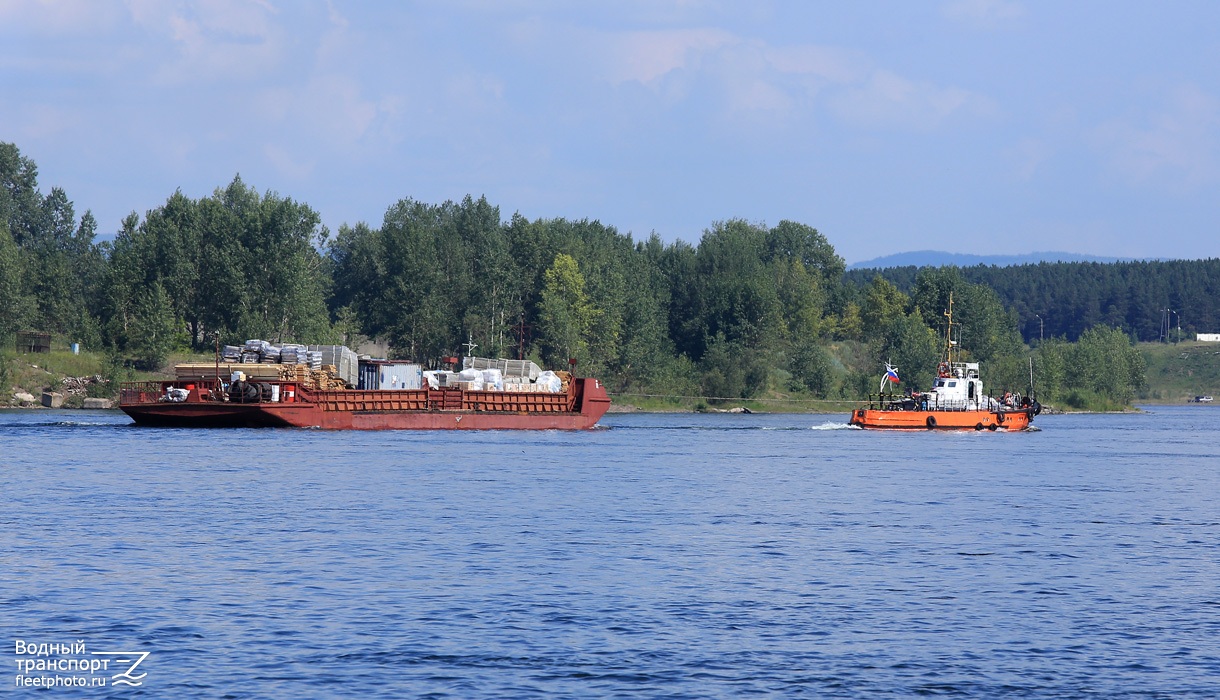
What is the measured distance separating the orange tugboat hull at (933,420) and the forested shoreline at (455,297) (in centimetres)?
5091

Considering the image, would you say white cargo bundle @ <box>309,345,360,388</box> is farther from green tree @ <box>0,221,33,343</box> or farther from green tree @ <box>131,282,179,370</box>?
green tree @ <box>0,221,33,343</box>

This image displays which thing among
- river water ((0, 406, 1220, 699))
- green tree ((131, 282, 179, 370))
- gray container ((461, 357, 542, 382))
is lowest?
river water ((0, 406, 1220, 699))

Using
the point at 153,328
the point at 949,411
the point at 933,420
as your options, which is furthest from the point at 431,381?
the point at 153,328

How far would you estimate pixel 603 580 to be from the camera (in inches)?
1219

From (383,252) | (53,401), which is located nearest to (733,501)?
(53,401)

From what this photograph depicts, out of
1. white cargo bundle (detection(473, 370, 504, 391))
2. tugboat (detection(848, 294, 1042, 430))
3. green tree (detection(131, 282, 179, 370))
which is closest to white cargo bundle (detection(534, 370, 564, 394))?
white cargo bundle (detection(473, 370, 504, 391))

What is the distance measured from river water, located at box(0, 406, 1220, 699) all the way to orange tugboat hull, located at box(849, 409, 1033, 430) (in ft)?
136

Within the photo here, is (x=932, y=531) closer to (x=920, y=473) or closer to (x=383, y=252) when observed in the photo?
(x=920, y=473)

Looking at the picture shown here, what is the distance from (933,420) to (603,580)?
77299 mm

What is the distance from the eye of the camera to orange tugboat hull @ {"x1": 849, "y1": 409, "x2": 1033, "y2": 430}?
10394 centimetres

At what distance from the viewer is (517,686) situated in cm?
2138

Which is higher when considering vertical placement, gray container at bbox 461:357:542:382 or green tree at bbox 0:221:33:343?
green tree at bbox 0:221:33:343

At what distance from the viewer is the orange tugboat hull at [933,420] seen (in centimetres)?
10394

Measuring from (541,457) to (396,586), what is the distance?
4195cm
